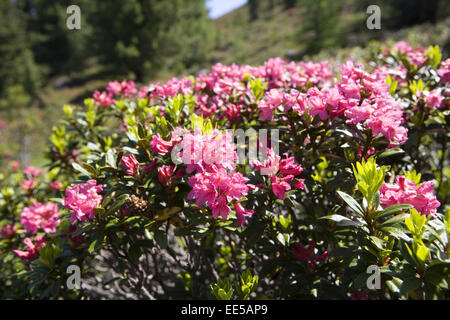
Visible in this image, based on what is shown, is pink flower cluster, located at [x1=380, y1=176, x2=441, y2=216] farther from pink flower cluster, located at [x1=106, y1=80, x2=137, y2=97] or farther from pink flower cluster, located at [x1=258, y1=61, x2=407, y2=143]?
pink flower cluster, located at [x1=106, y1=80, x2=137, y2=97]

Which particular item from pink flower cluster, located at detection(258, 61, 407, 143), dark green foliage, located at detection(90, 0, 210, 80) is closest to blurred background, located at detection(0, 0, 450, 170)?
dark green foliage, located at detection(90, 0, 210, 80)

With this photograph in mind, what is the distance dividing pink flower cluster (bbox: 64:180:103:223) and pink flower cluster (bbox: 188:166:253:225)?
514 mm

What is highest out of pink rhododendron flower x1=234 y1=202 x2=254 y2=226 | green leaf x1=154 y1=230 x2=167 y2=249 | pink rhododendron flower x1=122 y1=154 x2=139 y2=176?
pink rhododendron flower x1=122 y1=154 x2=139 y2=176

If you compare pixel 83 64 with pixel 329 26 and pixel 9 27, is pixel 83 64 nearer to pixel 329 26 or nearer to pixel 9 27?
pixel 9 27

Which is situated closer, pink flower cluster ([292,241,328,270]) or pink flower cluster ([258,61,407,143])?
pink flower cluster ([258,61,407,143])

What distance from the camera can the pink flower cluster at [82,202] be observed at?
151cm

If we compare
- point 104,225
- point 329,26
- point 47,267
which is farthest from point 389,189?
point 329,26

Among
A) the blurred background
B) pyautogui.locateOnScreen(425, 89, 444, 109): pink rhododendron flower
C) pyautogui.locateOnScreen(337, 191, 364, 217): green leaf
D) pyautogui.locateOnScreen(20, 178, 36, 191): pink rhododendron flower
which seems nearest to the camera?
pyautogui.locateOnScreen(337, 191, 364, 217): green leaf

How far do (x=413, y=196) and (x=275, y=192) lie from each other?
575 mm

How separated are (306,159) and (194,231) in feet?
2.76

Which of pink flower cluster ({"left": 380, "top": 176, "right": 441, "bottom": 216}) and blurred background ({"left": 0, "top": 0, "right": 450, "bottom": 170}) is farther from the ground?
blurred background ({"left": 0, "top": 0, "right": 450, "bottom": 170})

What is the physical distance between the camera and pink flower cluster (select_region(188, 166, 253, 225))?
1.33 m

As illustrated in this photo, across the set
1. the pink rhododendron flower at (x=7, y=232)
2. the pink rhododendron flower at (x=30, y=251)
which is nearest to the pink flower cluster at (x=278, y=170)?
the pink rhododendron flower at (x=30, y=251)

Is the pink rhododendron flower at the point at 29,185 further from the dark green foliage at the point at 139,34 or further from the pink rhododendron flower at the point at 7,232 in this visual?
the dark green foliage at the point at 139,34
